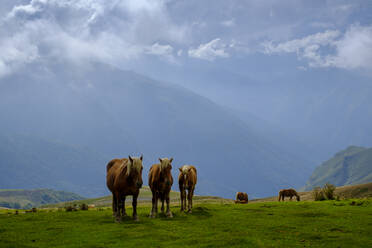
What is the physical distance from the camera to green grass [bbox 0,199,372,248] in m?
14.5

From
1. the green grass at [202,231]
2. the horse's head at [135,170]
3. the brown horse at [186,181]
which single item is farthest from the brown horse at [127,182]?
the brown horse at [186,181]

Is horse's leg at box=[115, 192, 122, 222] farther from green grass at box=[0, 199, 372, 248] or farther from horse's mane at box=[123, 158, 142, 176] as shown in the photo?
horse's mane at box=[123, 158, 142, 176]

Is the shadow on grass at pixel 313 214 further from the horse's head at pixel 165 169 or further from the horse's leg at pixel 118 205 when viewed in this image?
the horse's leg at pixel 118 205

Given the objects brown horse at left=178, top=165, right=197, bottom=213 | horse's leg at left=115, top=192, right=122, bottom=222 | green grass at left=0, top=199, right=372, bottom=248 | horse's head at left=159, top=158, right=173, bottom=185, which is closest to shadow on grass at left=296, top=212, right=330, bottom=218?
green grass at left=0, top=199, right=372, bottom=248

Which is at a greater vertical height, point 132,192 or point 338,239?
point 132,192

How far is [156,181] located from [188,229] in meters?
5.52

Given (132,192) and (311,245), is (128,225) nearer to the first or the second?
(132,192)

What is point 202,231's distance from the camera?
55.6 feet

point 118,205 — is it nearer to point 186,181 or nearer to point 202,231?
point 186,181

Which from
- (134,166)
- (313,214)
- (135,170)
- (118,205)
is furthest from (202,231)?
(313,214)

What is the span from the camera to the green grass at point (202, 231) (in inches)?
572

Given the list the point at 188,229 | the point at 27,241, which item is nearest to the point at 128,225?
the point at 188,229

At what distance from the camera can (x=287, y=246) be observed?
1395 centimetres

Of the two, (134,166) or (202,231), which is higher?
(134,166)
